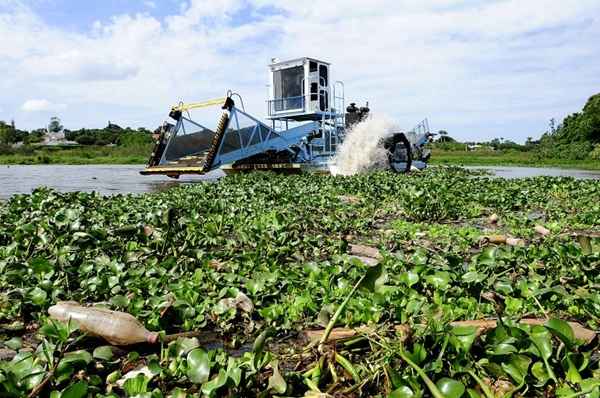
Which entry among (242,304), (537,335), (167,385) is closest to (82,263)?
(242,304)

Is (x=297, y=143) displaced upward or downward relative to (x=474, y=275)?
upward

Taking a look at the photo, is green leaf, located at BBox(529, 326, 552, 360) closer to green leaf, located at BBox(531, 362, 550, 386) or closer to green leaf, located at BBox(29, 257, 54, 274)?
green leaf, located at BBox(531, 362, 550, 386)

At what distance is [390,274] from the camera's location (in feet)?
9.72

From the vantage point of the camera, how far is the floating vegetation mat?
1.74 m

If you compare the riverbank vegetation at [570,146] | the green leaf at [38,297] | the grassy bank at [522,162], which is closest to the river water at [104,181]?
the green leaf at [38,297]

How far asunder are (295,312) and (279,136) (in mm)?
14843

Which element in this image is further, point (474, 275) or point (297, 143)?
point (297, 143)

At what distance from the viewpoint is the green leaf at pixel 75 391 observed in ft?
4.87

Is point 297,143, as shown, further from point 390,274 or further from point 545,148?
point 545,148

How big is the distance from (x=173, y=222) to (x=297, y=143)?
13.9m

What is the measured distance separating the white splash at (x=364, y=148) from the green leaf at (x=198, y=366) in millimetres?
15320

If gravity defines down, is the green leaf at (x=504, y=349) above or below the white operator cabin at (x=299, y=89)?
below

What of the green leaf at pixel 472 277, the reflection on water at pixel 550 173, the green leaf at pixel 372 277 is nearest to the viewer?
the green leaf at pixel 372 277

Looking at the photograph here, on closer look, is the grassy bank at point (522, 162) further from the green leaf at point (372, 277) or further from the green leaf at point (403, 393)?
the green leaf at point (403, 393)
